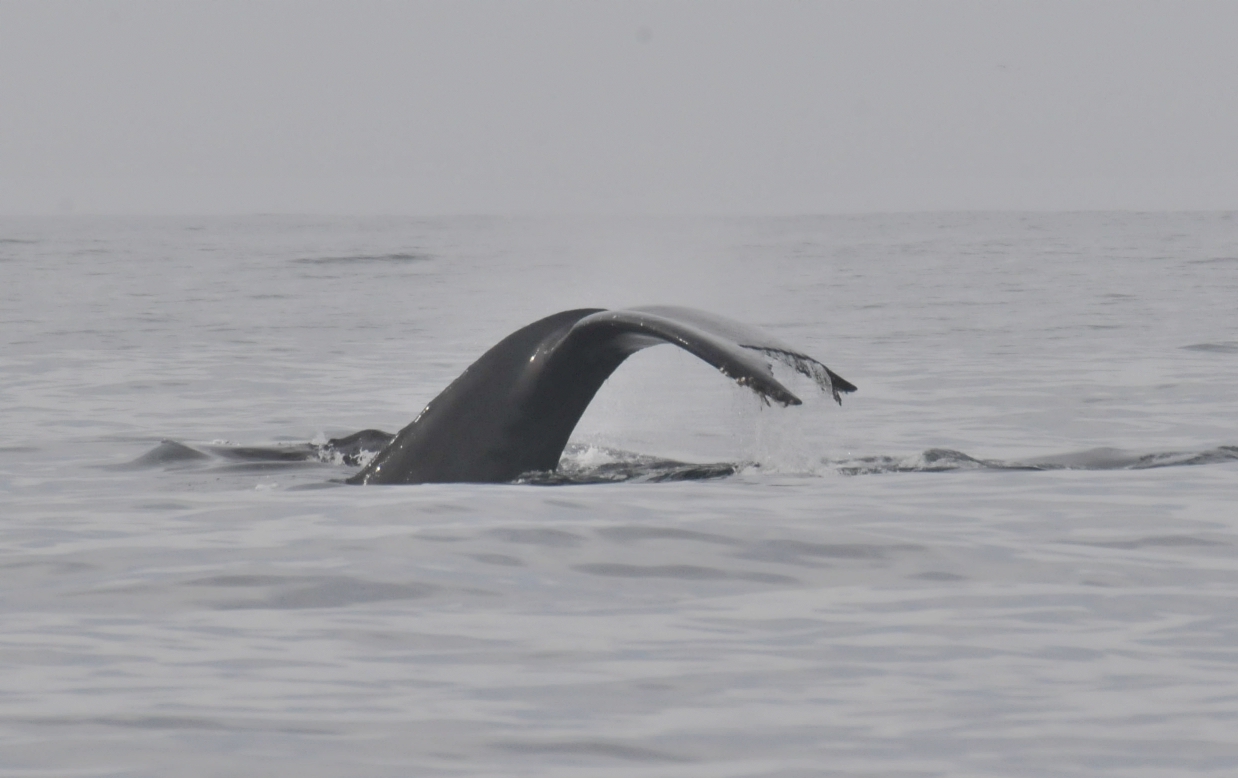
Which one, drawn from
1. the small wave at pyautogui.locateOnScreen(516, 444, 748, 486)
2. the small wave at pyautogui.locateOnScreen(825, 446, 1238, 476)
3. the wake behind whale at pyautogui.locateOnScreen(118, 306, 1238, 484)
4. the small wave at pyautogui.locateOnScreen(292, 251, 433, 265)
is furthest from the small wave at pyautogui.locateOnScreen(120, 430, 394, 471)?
the small wave at pyautogui.locateOnScreen(292, 251, 433, 265)

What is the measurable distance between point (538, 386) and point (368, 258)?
47968 millimetres

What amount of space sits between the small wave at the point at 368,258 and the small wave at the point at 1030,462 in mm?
43590

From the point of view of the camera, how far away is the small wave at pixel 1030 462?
31.7 ft

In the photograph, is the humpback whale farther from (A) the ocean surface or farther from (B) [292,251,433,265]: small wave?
(B) [292,251,433,265]: small wave

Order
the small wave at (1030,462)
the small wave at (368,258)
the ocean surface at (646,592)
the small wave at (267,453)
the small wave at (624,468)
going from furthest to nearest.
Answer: the small wave at (368,258), the small wave at (267,453), the small wave at (1030,462), the small wave at (624,468), the ocean surface at (646,592)

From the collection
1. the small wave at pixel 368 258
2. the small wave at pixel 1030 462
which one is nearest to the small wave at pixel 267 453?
the small wave at pixel 1030 462

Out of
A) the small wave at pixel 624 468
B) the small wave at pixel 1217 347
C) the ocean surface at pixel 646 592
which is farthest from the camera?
the small wave at pixel 1217 347

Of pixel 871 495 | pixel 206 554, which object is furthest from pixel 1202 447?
pixel 206 554

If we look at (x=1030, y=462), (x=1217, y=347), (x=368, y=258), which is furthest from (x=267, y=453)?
(x=368, y=258)

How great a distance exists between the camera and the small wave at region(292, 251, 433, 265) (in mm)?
53369

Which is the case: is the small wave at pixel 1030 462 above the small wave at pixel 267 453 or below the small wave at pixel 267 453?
below

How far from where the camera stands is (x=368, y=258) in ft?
180

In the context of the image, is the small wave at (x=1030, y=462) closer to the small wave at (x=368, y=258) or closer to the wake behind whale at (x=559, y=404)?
the wake behind whale at (x=559, y=404)

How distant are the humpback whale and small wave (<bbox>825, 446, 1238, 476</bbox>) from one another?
2.21 metres
